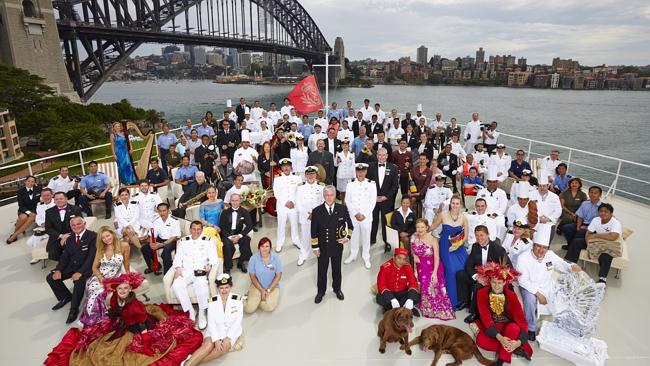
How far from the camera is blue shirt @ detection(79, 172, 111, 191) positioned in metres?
7.47

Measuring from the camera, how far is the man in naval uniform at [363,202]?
5.64 m

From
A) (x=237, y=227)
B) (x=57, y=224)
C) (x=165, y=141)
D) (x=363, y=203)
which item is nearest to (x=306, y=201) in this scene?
(x=363, y=203)

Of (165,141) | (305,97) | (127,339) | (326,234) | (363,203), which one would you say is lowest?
(127,339)

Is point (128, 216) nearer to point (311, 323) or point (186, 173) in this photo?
point (186, 173)

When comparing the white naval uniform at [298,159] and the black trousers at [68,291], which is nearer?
the black trousers at [68,291]

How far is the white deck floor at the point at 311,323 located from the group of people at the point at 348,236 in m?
0.22

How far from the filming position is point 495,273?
3.93 meters

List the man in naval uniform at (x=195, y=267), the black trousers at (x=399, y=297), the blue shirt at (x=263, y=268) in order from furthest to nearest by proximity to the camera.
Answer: the blue shirt at (x=263, y=268), the man in naval uniform at (x=195, y=267), the black trousers at (x=399, y=297)

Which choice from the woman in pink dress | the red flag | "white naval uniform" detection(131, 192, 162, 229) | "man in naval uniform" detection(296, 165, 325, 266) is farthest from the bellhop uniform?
the red flag

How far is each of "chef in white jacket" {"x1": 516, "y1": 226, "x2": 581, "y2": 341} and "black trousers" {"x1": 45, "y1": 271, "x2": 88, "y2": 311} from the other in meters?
5.17

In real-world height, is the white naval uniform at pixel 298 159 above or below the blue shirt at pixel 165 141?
below

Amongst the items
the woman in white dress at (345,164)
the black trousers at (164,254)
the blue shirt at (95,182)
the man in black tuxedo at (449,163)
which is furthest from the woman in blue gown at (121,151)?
the man in black tuxedo at (449,163)

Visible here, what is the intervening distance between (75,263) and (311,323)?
3.04m

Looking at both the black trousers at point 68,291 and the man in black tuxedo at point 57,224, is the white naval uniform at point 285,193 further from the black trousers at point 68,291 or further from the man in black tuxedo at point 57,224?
the man in black tuxedo at point 57,224
